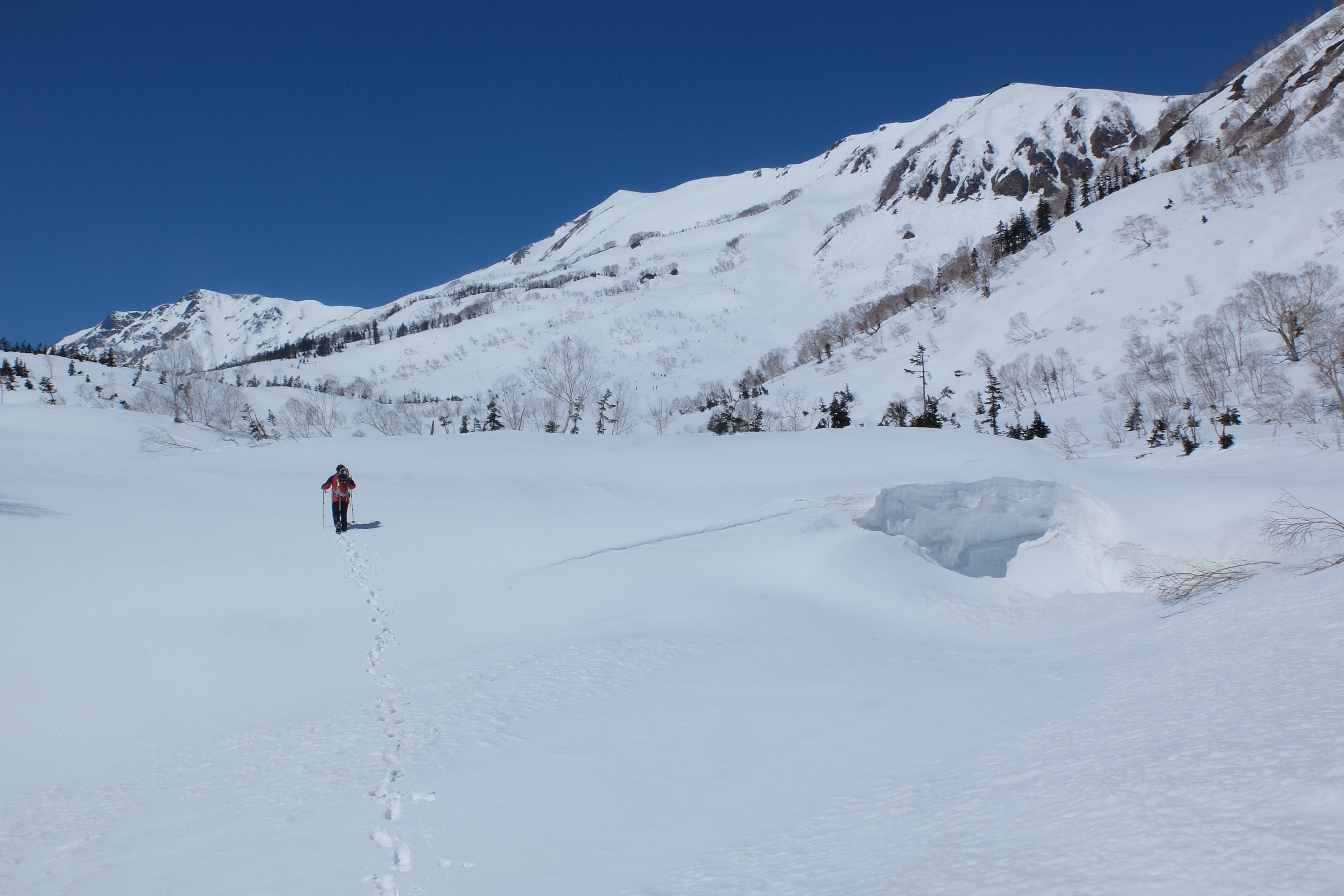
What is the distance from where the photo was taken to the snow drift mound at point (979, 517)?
18.5 metres

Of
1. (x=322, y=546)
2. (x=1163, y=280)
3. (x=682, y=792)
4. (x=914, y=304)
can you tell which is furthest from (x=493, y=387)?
(x=682, y=792)

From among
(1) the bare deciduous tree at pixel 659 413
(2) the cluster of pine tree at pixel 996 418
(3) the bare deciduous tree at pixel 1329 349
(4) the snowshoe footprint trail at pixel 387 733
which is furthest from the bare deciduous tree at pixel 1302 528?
(1) the bare deciduous tree at pixel 659 413

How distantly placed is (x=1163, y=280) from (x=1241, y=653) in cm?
8458

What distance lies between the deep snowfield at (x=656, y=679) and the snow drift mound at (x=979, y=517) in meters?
0.10

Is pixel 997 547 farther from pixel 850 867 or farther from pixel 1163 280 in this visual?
pixel 1163 280

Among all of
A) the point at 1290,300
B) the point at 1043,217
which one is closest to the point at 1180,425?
the point at 1290,300

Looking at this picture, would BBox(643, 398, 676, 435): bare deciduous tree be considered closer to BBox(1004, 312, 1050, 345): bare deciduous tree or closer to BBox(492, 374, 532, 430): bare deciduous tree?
BBox(492, 374, 532, 430): bare deciduous tree

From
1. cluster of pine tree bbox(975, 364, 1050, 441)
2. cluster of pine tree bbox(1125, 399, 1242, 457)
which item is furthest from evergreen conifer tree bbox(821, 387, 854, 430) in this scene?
cluster of pine tree bbox(1125, 399, 1242, 457)

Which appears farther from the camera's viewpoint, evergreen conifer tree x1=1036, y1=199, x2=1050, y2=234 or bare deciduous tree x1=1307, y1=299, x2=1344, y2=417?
evergreen conifer tree x1=1036, y1=199, x2=1050, y2=234

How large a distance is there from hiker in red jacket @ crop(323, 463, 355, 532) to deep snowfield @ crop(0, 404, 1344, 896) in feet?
1.89

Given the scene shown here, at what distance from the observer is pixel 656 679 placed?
9773 mm

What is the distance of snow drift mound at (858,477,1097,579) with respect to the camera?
60.6 ft

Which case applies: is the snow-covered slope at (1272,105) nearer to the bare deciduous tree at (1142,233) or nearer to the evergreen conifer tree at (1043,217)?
the bare deciduous tree at (1142,233)

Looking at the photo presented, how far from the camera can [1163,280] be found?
7406 cm
